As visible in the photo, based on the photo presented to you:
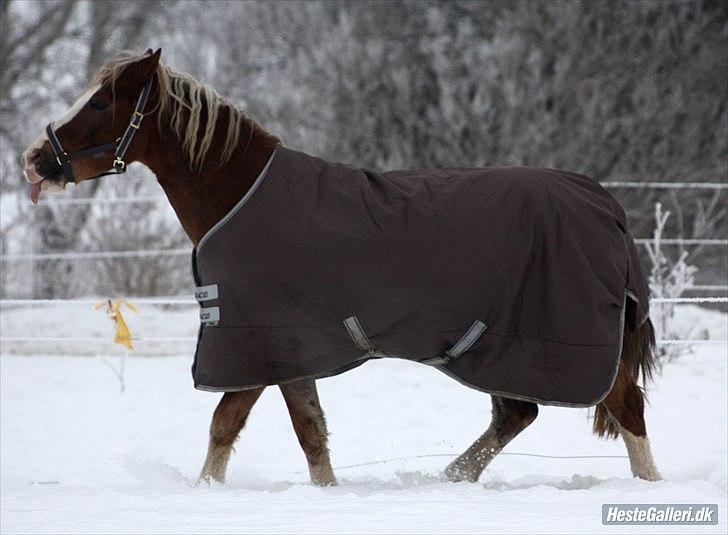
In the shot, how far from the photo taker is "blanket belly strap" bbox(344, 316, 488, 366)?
3.50 meters

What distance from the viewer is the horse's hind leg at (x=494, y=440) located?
4.02 metres

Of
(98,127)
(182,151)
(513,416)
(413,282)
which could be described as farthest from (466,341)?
(98,127)

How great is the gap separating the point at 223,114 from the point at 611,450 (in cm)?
252

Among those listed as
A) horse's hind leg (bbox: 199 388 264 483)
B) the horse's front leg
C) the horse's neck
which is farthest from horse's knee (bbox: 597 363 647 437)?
the horse's neck

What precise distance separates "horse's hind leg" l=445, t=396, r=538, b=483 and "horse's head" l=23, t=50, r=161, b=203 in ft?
5.85

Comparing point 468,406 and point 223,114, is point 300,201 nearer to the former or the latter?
point 223,114

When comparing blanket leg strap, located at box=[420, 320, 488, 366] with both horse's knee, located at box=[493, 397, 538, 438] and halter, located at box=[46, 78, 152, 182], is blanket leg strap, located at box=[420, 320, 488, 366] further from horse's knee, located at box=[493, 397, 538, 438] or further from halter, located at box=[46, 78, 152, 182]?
halter, located at box=[46, 78, 152, 182]

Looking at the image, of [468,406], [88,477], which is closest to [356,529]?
[88,477]

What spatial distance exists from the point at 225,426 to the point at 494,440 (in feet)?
3.70

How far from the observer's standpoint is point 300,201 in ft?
11.5

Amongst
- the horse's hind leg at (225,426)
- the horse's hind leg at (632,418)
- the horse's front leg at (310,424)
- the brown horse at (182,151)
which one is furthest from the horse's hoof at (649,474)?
the horse's hind leg at (225,426)

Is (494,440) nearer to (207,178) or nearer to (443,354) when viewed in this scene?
(443,354)

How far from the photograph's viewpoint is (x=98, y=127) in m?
3.62

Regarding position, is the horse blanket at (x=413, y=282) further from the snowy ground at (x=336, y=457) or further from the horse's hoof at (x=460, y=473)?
the horse's hoof at (x=460, y=473)
